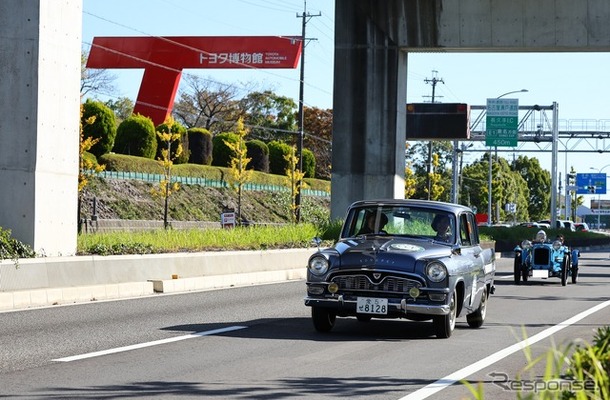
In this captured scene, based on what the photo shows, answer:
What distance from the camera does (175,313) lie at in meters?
16.2

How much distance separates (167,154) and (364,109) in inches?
1007

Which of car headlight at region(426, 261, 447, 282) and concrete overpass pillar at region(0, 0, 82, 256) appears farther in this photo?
concrete overpass pillar at region(0, 0, 82, 256)

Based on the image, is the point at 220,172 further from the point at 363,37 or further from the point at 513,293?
the point at 513,293

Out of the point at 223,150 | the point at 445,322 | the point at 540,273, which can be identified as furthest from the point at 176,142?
the point at 445,322

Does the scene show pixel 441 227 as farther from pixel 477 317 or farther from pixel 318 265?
pixel 318 265

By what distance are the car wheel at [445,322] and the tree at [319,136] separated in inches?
3429

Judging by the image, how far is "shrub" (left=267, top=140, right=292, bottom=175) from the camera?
79250 mm

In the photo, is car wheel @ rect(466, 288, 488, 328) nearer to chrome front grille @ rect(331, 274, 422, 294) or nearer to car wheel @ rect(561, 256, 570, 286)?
chrome front grille @ rect(331, 274, 422, 294)

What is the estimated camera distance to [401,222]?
1442 centimetres

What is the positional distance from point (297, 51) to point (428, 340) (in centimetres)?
5132

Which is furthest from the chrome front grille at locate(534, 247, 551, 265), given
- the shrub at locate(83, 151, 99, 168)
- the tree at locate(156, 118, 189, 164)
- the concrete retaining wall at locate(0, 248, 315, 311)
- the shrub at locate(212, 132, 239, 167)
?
the shrub at locate(212, 132, 239, 167)

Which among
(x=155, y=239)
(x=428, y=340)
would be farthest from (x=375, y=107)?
(x=428, y=340)

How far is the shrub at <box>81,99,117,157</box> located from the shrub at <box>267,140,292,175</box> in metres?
22.4

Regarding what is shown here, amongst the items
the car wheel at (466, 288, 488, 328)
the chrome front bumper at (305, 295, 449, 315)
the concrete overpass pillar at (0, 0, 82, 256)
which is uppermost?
the concrete overpass pillar at (0, 0, 82, 256)
